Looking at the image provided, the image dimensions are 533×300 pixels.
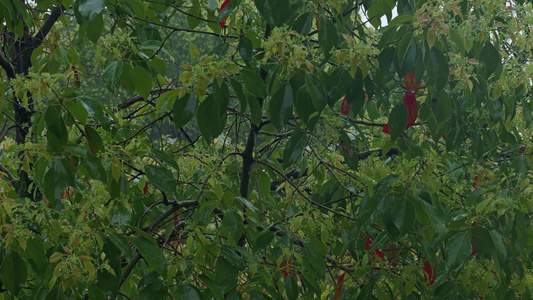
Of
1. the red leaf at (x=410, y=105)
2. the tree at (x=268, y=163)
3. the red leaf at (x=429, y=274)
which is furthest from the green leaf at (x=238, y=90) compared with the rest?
the red leaf at (x=429, y=274)

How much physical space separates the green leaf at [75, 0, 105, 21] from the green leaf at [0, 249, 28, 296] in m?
0.60

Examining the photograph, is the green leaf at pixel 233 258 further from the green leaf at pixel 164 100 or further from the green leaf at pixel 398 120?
the green leaf at pixel 398 120

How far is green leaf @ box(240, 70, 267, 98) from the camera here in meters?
1.68

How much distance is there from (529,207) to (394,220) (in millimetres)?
514

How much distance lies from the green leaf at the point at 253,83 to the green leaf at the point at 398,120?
407 millimetres

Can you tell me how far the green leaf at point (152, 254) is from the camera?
164cm

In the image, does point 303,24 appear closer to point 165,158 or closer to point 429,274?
point 165,158

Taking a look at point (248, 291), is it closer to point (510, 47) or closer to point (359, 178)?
point (359, 178)

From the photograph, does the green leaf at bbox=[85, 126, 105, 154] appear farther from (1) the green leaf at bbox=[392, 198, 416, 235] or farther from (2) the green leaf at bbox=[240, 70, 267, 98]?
(1) the green leaf at bbox=[392, 198, 416, 235]

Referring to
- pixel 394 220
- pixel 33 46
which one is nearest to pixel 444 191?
pixel 394 220

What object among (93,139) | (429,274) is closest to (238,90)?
(93,139)

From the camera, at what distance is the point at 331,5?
71.7 inches

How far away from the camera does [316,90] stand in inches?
63.4

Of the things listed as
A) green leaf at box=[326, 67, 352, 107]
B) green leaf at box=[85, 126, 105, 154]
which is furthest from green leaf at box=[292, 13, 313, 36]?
green leaf at box=[85, 126, 105, 154]
